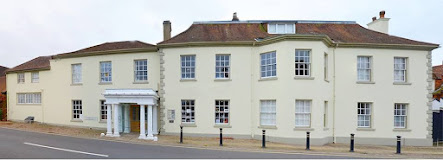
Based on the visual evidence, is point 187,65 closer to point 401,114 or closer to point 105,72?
point 105,72

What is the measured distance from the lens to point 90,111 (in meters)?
20.6

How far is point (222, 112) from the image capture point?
17.7 m

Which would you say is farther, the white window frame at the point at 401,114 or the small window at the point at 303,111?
the white window frame at the point at 401,114

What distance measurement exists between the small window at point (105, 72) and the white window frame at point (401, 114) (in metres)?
19.5

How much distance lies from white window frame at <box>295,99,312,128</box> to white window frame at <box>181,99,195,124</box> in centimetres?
651

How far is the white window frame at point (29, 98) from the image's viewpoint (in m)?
23.7

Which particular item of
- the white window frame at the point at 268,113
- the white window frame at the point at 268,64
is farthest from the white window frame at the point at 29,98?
the white window frame at the point at 268,64

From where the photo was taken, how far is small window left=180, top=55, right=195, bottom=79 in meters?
18.1

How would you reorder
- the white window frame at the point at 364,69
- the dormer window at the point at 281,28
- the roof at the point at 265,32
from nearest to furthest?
the white window frame at the point at 364,69, the roof at the point at 265,32, the dormer window at the point at 281,28

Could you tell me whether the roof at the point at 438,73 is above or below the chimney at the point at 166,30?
below

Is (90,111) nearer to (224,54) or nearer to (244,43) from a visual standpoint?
(224,54)

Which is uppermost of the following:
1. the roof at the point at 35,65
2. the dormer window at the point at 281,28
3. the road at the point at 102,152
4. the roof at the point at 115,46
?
the dormer window at the point at 281,28

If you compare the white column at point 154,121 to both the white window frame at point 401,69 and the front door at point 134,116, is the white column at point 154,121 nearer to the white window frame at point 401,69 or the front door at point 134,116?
the front door at point 134,116

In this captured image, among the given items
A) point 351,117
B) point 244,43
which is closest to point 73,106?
point 244,43
